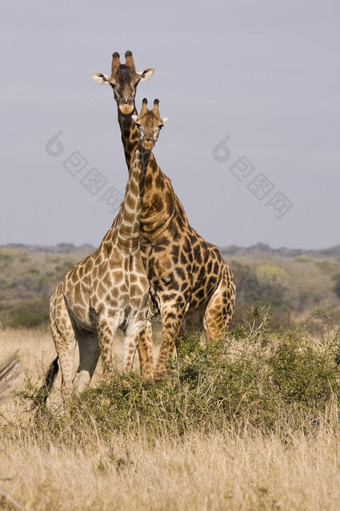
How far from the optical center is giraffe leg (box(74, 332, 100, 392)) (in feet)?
29.6

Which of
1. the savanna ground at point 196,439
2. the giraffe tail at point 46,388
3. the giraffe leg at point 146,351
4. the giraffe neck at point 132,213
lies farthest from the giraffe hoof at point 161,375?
the giraffe neck at point 132,213

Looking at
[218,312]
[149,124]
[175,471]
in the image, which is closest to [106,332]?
[218,312]

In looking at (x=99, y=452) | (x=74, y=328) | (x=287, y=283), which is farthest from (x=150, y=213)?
(x=287, y=283)

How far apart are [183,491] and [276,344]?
3009 mm

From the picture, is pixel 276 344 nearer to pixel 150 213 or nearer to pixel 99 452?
pixel 150 213

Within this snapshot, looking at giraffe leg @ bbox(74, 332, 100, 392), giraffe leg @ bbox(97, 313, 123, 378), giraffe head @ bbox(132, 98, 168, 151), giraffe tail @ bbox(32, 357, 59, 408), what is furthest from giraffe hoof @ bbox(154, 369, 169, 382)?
giraffe head @ bbox(132, 98, 168, 151)

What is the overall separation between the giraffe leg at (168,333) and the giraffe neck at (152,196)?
2.66ft

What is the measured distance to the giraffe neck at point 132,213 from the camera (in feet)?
27.6

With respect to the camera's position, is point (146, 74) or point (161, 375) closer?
point (161, 375)

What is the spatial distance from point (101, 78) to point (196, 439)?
3.96 meters

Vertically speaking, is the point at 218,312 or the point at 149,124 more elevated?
the point at 149,124

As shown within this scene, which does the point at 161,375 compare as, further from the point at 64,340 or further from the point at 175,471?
the point at 175,471

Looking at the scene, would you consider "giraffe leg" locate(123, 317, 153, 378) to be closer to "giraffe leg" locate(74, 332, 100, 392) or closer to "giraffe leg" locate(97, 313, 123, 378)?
"giraffe leg" locate(97, 313, 123, 378)

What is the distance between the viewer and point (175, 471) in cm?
613
